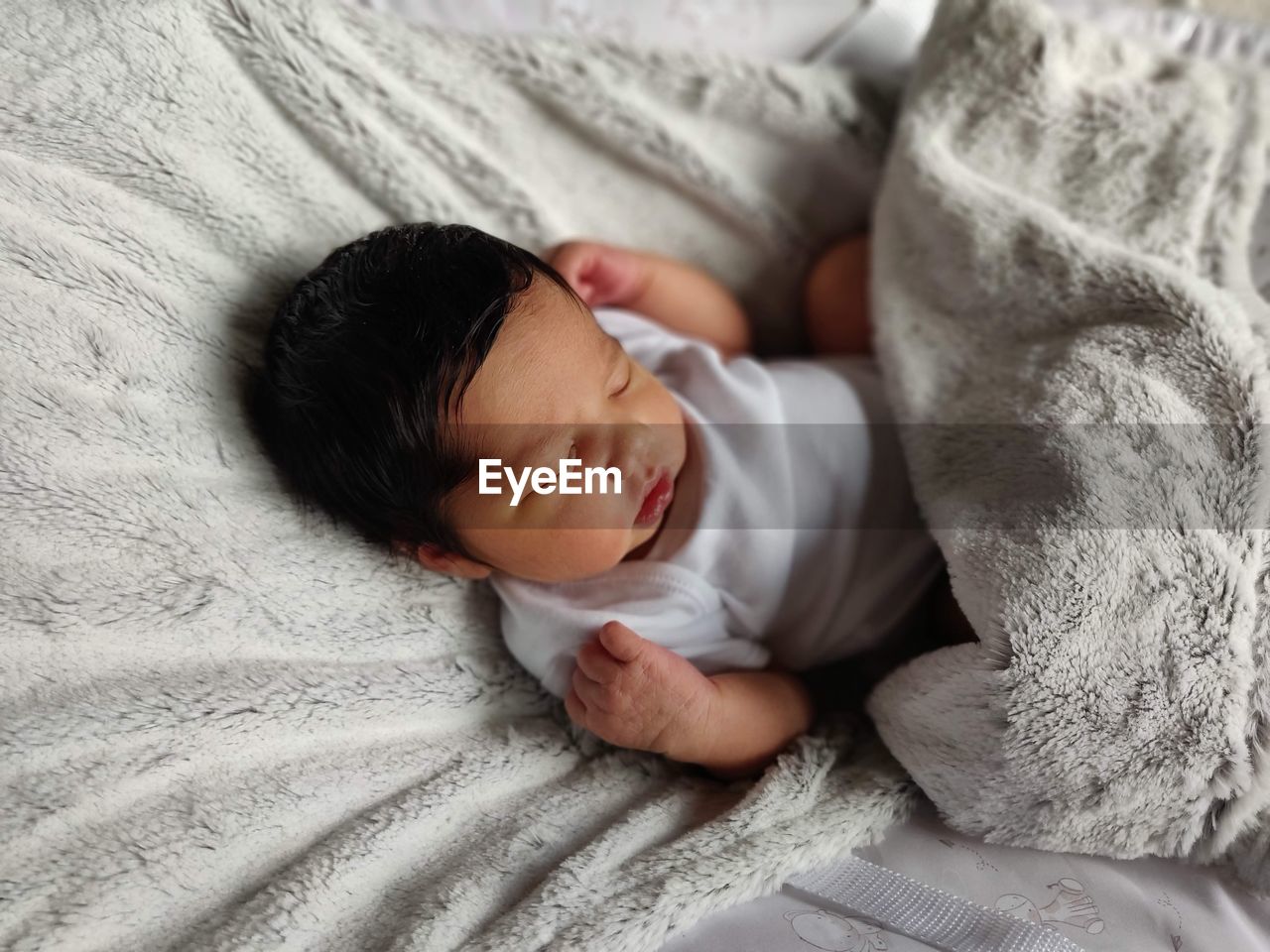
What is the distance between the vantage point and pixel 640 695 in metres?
0.81

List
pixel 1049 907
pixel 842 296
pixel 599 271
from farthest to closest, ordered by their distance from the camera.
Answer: pixel 842 296 → pixel 599 271 → pixel 1049 907

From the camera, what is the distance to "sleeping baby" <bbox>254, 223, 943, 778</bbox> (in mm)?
778

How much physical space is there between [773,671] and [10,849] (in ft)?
2.20

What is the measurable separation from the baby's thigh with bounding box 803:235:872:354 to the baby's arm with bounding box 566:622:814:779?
1.56 ft

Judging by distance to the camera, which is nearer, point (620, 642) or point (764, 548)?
point (620, 642)

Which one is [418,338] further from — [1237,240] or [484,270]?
[1237,240]

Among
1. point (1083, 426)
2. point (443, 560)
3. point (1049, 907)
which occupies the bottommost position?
point (1049, 907)

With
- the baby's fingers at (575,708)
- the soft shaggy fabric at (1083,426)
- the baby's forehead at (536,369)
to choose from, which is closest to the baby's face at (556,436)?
the baby's forehead at (536,369)

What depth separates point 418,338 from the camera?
2.50ft

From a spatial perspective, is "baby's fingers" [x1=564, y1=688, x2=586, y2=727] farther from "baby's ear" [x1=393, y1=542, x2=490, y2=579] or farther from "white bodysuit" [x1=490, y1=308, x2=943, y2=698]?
"baby's ear" [x1=393, y1=542, x2=490, y2=579]

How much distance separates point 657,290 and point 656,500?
0.29 m

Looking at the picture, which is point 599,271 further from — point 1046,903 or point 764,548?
point 1046,903

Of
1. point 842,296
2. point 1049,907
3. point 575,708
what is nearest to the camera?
point 1049,907

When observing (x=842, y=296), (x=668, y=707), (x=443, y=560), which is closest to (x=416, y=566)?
(x=443, y=560)
